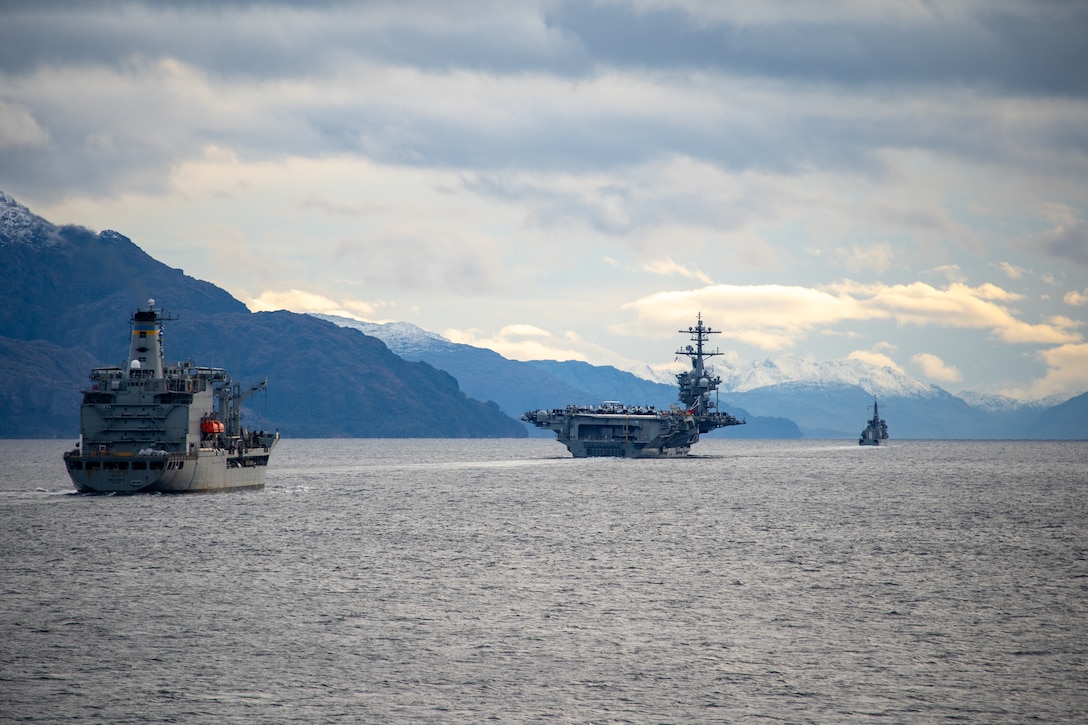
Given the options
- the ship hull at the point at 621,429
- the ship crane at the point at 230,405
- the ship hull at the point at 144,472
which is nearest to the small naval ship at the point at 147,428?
the ship hull at the point at 144,472

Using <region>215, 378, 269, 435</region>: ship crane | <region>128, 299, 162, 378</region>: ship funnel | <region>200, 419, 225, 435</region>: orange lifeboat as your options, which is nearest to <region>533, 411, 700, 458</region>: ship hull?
<region>215, 378, 269, 435</region>: ship crane

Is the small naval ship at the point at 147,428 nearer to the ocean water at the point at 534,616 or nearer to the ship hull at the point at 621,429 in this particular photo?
the ocean water at the point at 534,616

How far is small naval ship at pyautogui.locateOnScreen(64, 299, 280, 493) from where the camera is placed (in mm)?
94938

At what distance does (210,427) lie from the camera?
101m

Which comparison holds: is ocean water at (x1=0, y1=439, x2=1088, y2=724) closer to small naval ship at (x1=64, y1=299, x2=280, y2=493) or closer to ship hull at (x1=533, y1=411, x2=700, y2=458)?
small naval ship at (x1=64, y1=299, x2=280, y2=493)

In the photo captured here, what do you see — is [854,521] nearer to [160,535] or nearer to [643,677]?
[160,535]

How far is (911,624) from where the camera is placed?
45500 millimetres

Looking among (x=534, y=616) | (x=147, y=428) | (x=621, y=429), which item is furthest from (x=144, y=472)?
(x=621, y=429)

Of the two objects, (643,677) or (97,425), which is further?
(97,425)

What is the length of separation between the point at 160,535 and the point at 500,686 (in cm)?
4382

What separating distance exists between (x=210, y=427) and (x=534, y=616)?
6165cm

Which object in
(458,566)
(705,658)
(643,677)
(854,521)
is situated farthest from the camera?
(854,521)

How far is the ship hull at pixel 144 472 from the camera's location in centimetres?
9431

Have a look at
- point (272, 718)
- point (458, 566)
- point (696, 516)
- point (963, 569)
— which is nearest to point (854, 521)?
point (696, 516)
